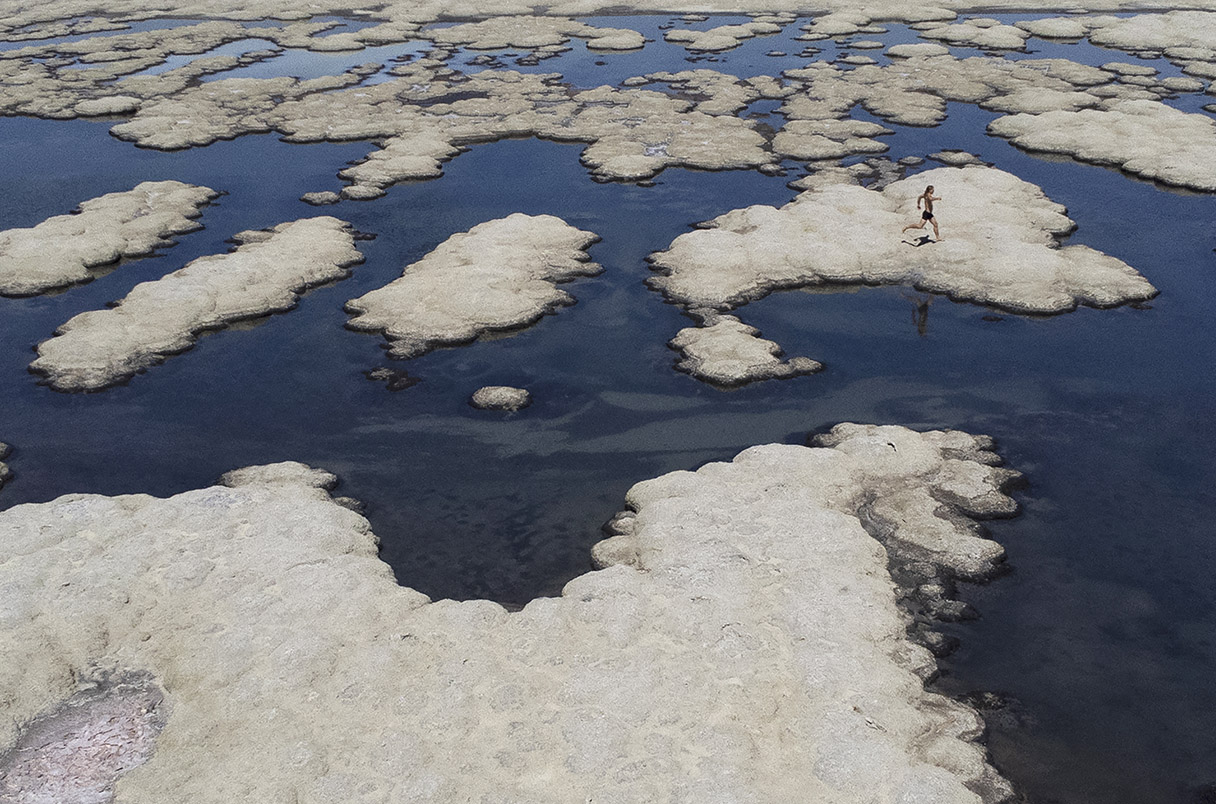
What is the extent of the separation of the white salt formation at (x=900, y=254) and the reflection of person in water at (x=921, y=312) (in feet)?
2.09

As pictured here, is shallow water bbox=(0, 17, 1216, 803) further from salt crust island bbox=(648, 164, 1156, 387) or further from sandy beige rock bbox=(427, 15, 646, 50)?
sandy beige rock bbox=(427, 15, 646, 50)

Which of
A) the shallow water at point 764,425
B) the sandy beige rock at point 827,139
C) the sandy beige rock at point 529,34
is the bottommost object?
the shallow water at point 764,425

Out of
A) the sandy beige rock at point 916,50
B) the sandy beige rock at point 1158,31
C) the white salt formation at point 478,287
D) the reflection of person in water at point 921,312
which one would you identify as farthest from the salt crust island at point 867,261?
the sandy beige rock at point 1158,31

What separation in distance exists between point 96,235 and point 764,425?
2337cm

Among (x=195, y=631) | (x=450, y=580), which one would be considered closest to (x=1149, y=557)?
(x=450, y=580)

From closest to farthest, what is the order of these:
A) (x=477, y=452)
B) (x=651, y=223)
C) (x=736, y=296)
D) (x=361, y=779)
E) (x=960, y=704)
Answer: (x=361, y=779) → (x=960, y=704) → (x=477, y=452) → (x=736, y=296) → (x=651, y=223)

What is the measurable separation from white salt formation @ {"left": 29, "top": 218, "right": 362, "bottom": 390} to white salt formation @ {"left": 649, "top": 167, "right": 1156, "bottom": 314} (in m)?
10.7

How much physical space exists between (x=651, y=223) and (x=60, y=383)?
1804 centimetres

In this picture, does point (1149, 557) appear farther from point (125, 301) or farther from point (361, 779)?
point (125, 301)

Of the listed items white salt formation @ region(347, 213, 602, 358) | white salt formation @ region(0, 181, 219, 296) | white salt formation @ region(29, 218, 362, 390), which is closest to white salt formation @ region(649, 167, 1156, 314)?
white salt formation @ region(347, 213, 602, 358)

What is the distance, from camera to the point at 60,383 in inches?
944

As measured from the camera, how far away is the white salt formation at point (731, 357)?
23469mm

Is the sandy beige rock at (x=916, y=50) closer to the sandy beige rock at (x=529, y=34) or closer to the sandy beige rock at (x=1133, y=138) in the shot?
the sandy beige rock at (x=1133, y=138)

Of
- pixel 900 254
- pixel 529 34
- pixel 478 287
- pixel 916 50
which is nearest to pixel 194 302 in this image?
pixel 478 287
